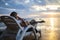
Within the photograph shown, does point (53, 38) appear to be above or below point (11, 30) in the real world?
below

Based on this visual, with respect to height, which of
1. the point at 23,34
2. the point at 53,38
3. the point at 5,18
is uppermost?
the point at 5,18

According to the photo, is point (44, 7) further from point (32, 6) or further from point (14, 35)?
point (14, 35)

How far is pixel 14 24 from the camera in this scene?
3574mm

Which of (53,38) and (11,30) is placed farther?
(53,38)

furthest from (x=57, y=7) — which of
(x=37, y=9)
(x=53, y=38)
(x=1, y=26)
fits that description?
(x=1, y=26)

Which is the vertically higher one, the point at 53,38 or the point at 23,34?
the point at 23,34

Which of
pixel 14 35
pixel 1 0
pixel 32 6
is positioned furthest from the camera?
pixel 32 6

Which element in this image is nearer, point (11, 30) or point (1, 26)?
point (11, 30)

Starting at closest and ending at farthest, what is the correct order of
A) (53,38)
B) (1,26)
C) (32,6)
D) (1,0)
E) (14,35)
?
(14,35) < (1,26) < (53,38) < (1,0) < (32,6)

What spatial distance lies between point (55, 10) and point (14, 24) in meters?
6.88

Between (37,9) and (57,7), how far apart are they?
946mm

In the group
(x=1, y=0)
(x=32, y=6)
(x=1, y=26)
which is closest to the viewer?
(x=1, y=26)

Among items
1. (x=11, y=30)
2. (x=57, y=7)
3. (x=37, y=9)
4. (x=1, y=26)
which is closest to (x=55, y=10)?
(x=57, y=7)

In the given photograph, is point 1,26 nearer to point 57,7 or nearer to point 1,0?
point 1,0
